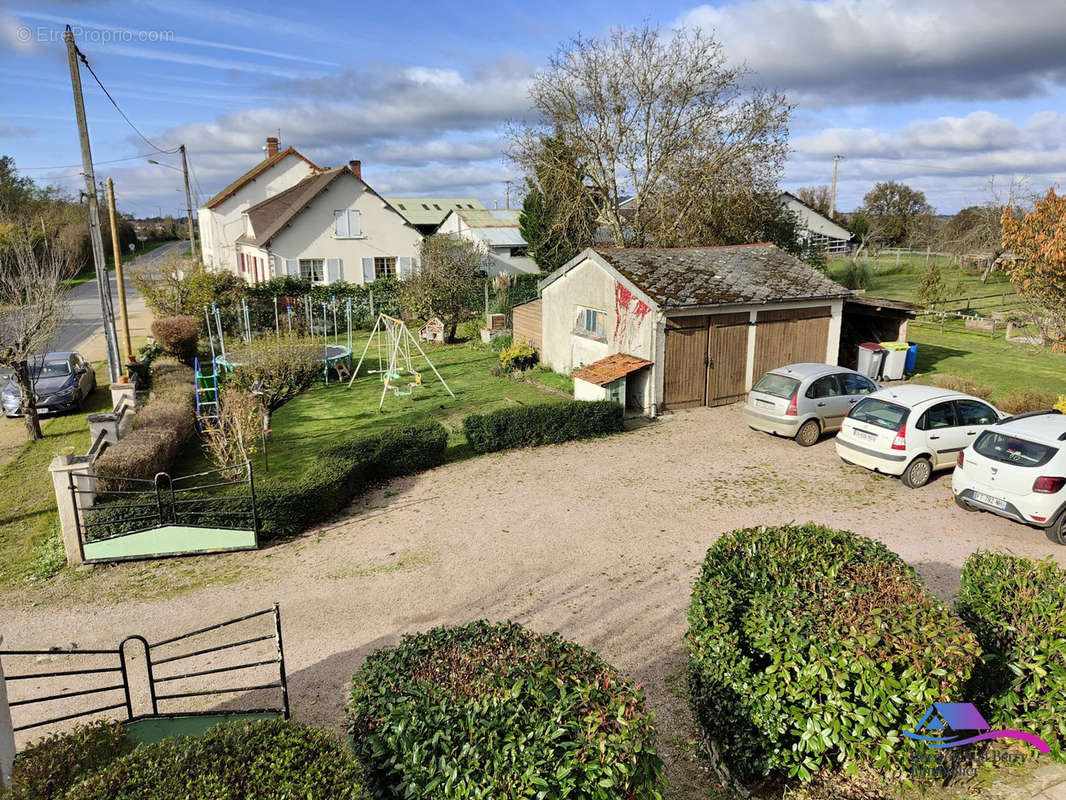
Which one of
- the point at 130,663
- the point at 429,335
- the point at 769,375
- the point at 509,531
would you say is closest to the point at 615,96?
the point at 429,335

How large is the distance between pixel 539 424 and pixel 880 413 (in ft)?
23.8

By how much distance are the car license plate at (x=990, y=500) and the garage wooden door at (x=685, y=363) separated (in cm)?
831

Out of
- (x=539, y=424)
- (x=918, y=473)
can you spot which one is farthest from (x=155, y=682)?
(x=918, y=473)

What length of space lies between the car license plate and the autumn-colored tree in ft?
21.2

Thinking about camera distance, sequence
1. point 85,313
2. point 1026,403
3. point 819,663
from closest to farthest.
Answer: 1. point 819,663
2. point 1026,403
3. point 85,313

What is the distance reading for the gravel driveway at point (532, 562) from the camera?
8.53 m

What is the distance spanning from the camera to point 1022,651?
612cm

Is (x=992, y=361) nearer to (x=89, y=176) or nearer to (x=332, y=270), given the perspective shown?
(x=89, y=176)

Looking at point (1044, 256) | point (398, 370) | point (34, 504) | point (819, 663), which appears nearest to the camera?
point (819, 663)

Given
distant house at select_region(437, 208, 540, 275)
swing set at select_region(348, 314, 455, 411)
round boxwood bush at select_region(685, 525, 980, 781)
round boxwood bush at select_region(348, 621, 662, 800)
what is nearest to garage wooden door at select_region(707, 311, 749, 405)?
swing set at select_region(348, 314, 455, 411)

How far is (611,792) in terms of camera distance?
13.9 feet

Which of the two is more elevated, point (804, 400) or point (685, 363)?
point (685, 363)

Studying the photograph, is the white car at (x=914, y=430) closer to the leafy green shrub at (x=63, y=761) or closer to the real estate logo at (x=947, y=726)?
the real estate logo at (x=947, y=726)

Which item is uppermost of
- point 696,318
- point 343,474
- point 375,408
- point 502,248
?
point 502,248
